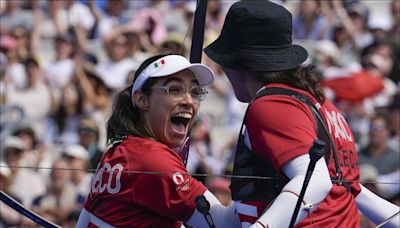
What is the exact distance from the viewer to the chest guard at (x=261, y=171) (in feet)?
15.0

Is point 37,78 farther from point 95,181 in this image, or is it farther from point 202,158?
point 95,181

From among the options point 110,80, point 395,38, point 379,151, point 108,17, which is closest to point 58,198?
point 110,80

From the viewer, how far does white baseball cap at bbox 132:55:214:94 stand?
16.0 feet

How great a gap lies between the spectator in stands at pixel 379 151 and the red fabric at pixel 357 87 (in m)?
0.77

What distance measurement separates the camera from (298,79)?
4770mm

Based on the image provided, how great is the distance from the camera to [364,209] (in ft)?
17.0

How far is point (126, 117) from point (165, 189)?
0.48 meters

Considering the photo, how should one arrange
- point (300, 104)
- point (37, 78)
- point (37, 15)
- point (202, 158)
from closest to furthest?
Answer: point (300, 104) < point (202, 158) < point (37, 78) < point (37, 15)

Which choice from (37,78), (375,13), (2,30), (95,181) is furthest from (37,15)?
(95,181)

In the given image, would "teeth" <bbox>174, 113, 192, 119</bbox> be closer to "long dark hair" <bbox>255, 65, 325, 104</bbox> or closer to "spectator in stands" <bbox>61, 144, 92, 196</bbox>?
"long dark hair" <bbox>255, 65, 325, 104</bbox>

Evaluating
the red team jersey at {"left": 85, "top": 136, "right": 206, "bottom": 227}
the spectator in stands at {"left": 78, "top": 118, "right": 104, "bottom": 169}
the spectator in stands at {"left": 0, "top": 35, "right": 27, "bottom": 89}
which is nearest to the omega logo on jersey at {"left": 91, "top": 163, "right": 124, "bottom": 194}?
the red team jersey at {"left": 85, "top": 136, "right": 206, "bottom": 227}

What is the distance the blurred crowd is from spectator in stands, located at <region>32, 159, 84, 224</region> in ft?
0.04

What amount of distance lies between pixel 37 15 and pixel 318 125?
902cm

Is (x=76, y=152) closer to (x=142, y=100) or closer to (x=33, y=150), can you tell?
(x=33, y=150)
